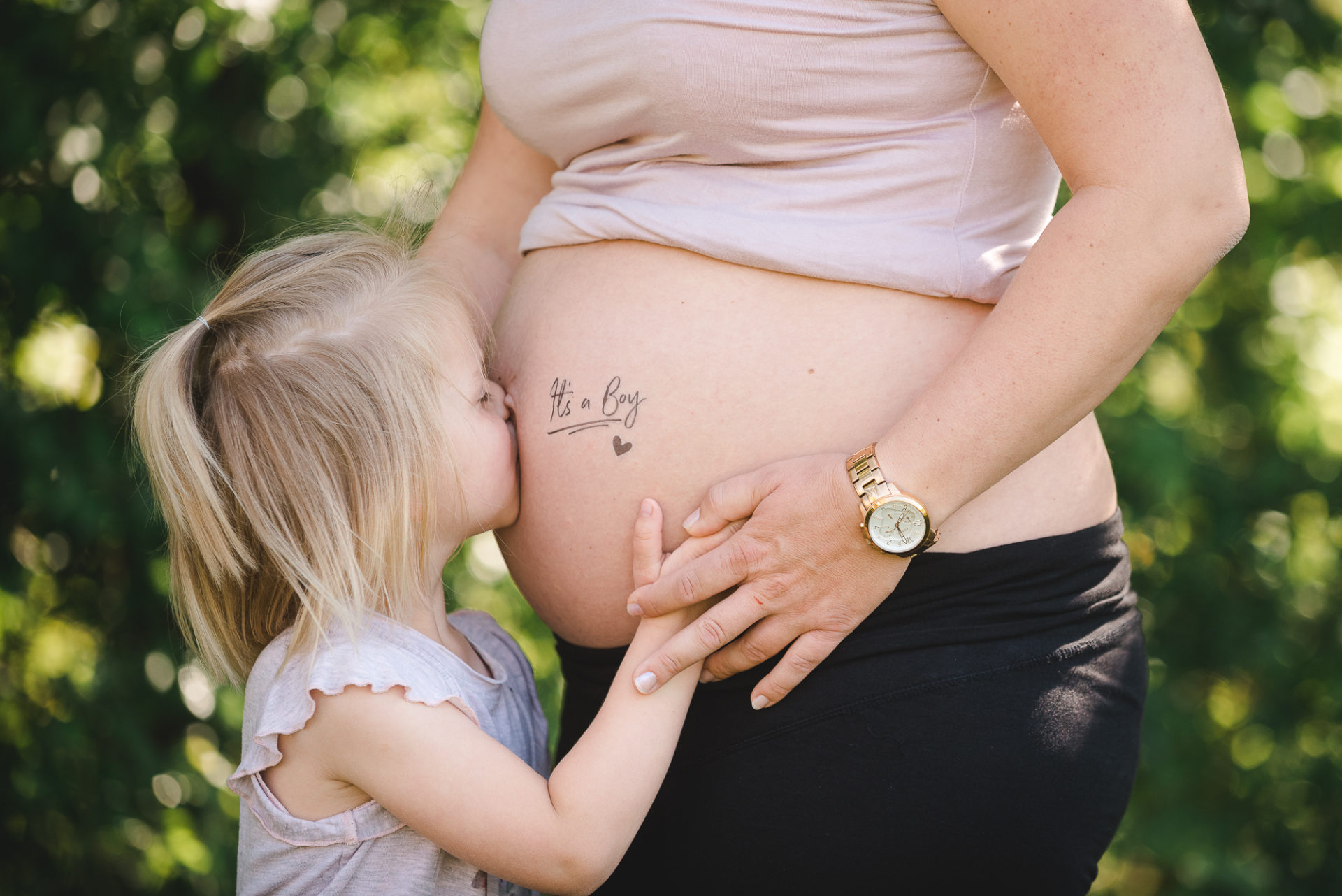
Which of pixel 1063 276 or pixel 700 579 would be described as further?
pixel 700 579

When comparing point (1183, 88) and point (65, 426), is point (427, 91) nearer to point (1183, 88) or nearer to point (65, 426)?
point (65, 426)

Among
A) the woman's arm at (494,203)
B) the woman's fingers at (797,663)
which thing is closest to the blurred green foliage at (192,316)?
the woman's arm at (494,203)

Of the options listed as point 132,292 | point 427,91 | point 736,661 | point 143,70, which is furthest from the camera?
point 427,91

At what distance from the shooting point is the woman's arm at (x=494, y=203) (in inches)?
63.2

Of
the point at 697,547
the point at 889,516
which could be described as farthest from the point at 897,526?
the point at 697,547

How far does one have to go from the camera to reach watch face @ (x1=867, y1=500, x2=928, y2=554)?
1028 millimetres

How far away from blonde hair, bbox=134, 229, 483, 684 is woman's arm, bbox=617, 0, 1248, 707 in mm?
482

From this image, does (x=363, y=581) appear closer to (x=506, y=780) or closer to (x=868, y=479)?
(x=506, y=780)

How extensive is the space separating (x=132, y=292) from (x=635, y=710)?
1685 mm

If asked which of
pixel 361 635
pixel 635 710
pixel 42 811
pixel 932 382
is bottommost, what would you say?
pixel 42 811

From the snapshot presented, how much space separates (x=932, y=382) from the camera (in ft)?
3.52

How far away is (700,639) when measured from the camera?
1.14m

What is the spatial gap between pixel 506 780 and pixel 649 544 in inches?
12.9

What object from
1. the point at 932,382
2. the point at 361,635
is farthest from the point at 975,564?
the point at 361,635
